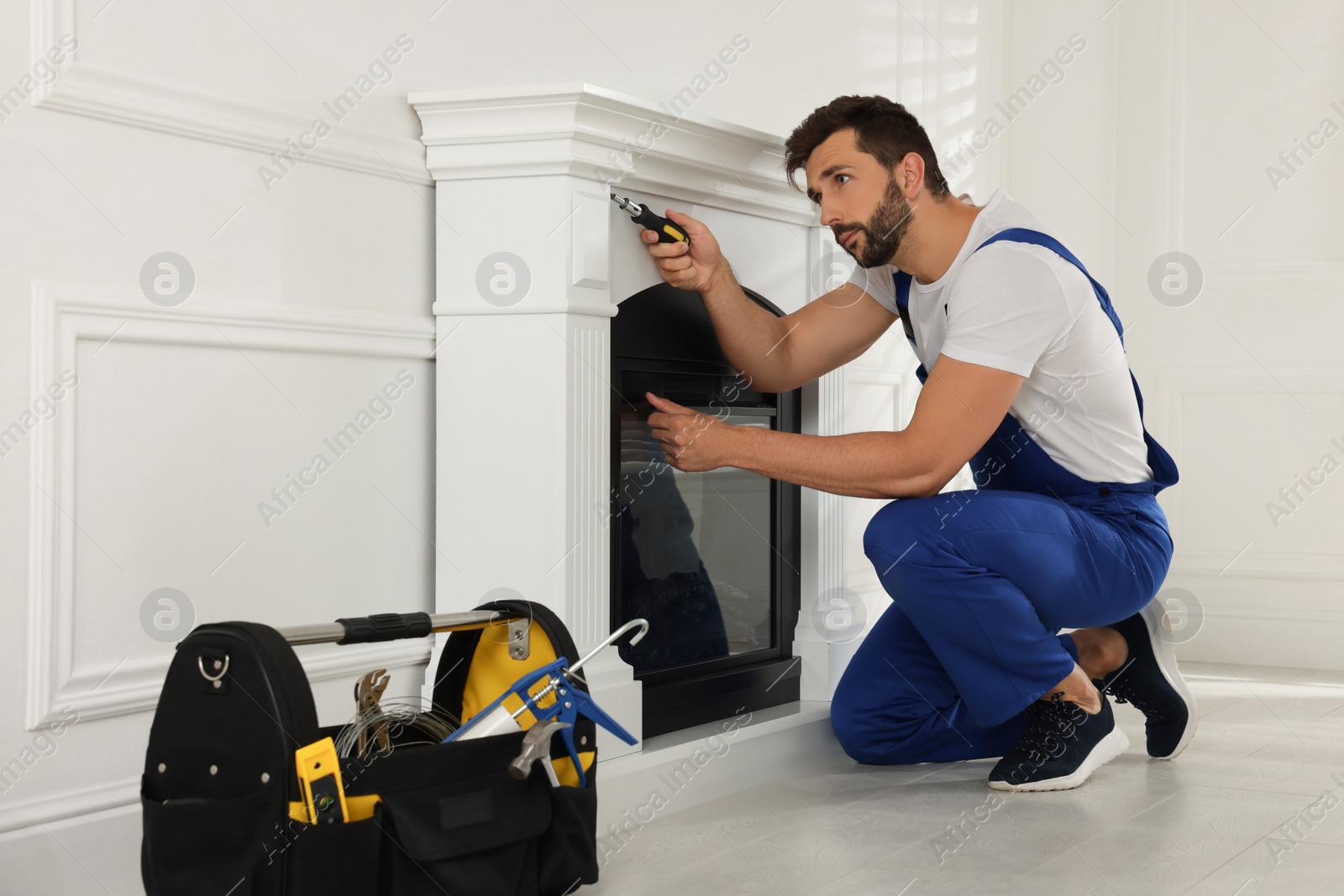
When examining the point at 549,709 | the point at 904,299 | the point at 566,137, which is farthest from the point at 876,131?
the point at 549,709

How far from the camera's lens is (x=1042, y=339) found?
1.99 m

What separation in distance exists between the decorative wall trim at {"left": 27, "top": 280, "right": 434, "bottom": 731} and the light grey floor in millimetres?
647

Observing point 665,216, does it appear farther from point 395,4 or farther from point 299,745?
point 299,745

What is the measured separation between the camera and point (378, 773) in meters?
1.29

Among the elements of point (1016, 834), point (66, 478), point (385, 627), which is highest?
point (66, 478)

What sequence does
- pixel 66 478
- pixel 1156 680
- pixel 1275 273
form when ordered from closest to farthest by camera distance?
pixel 66 478 → pixel 1156 680 → pixel 1275 273

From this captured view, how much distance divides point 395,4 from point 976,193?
7.27 feet

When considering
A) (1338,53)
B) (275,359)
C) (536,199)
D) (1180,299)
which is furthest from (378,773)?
(1338,53)

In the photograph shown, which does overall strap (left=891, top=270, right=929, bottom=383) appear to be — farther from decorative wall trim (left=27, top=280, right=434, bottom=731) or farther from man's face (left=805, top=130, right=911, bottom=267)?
decorative wall trim (left=27, top=280, right=434, bottom=731)

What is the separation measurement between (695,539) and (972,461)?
538mm

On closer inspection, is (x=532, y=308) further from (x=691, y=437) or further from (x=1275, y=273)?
(x=1275, y=273)

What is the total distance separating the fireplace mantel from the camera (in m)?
1.87

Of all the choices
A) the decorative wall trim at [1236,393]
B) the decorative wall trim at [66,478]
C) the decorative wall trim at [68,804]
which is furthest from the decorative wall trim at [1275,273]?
the decorative wall trim at [68,804]

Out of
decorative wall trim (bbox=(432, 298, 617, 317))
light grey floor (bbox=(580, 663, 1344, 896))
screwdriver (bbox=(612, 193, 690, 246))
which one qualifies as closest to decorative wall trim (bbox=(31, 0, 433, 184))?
decorative wall trim (bbox=(432, 298, 617, 317))
